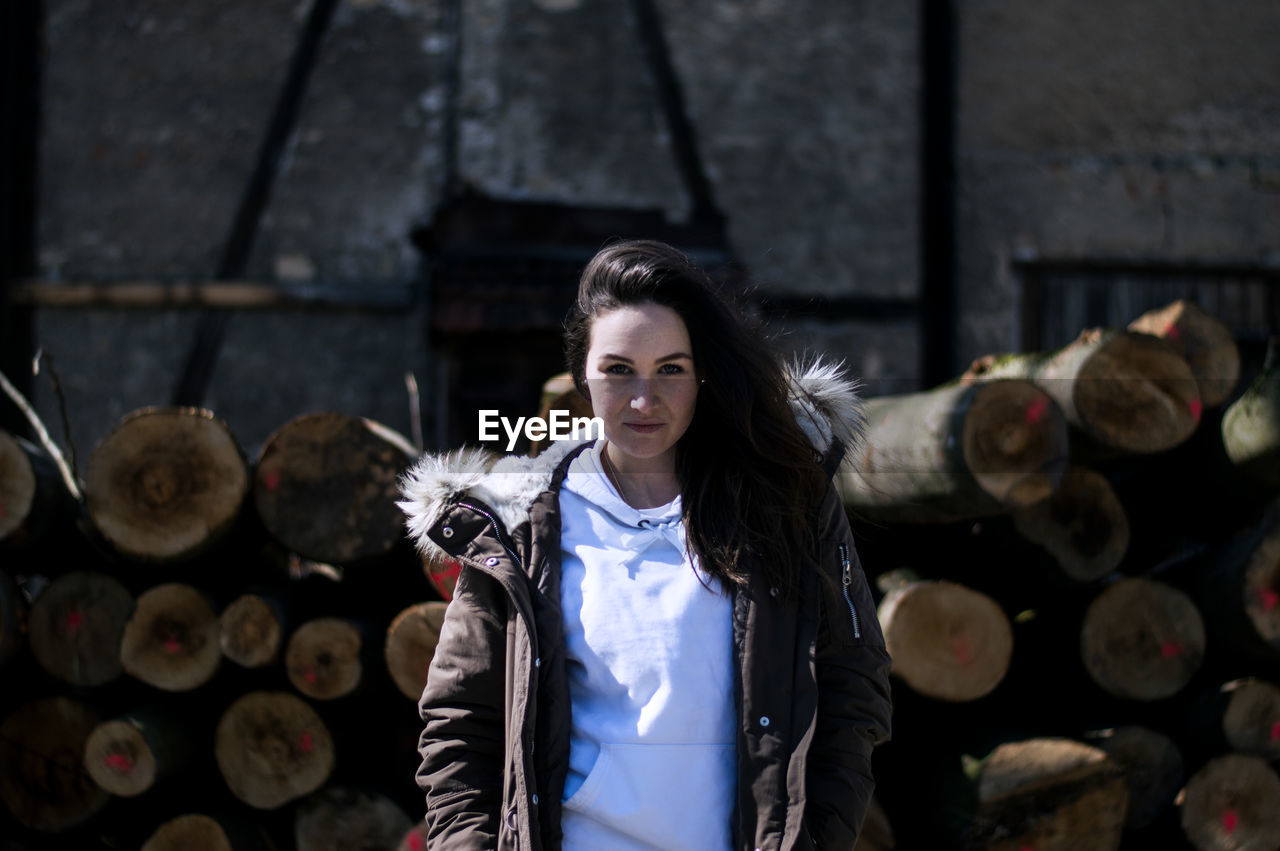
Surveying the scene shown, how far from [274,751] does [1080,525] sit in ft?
6.94

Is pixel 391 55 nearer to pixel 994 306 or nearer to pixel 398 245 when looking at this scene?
pixel 398 245

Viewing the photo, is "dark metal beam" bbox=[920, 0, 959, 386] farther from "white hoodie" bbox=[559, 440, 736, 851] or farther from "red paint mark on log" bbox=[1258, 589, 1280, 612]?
"white hoodie" bbox=[559, 440, 736, 851]

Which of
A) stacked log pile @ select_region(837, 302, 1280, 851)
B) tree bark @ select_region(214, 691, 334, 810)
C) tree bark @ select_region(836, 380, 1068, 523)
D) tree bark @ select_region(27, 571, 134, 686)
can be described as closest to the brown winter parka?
tree bark @ select_region(836, 380, 1068, 523)

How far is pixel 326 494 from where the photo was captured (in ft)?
8.24

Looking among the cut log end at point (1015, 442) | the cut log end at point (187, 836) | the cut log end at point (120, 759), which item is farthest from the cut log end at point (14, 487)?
the cut log end at point (1015, 442)

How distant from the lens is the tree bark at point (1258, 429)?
7.52 ft

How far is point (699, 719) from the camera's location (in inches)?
52.1

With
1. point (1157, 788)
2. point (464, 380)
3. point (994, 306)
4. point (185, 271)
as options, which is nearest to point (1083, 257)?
point (994, 306)

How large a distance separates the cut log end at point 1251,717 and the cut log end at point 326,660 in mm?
2165

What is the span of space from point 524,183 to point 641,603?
420 centimetres

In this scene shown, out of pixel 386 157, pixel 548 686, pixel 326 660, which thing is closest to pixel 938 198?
pixel 386 157

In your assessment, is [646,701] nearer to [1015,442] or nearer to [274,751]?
[1015,442]

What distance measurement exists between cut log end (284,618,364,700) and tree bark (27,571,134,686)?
1.63 feet

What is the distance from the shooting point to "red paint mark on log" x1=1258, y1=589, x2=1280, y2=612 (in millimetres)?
2350
